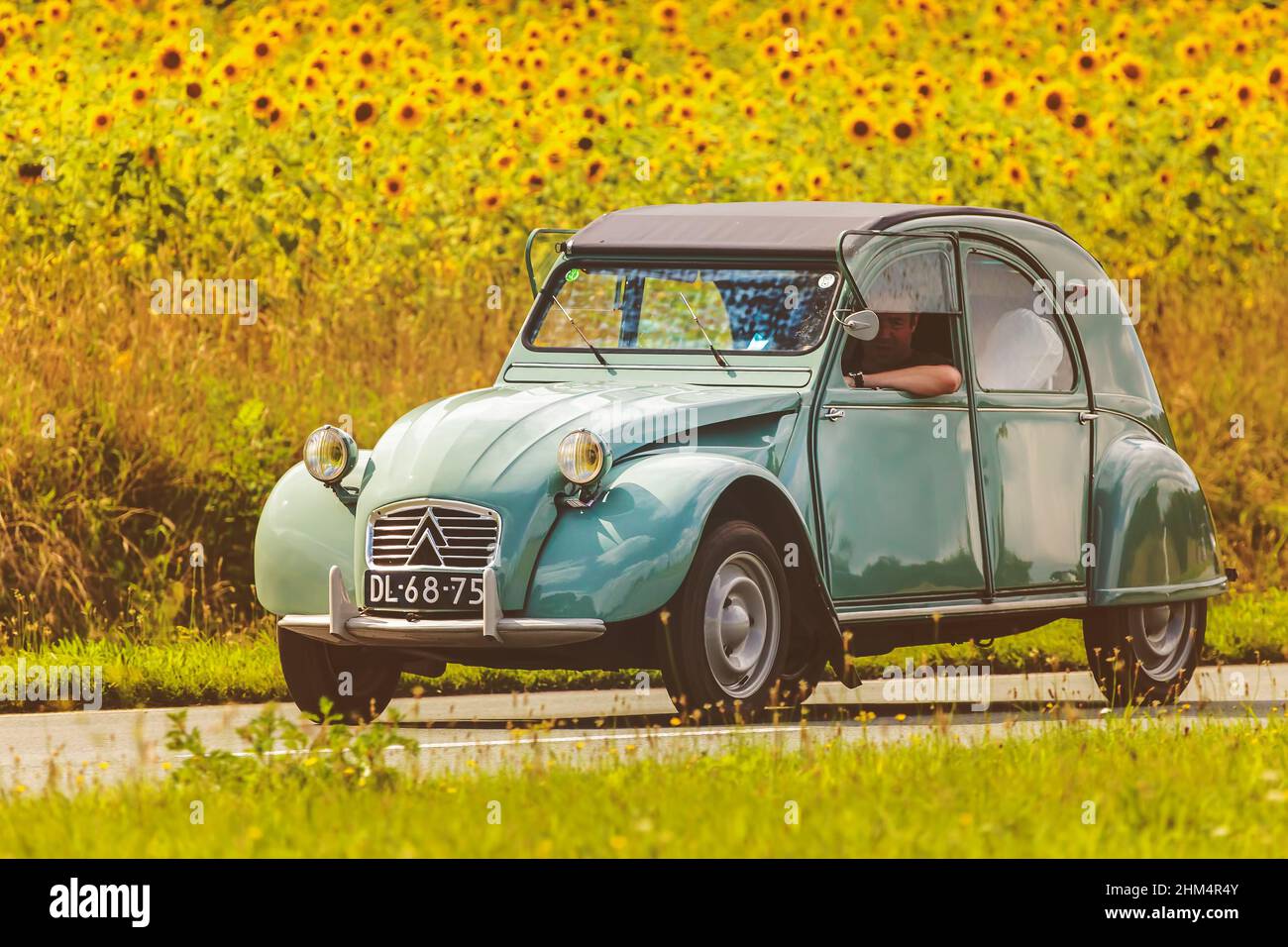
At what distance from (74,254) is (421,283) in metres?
2.27

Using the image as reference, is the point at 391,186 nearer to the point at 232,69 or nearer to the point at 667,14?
the point at 232,69

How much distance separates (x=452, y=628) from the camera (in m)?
9.35

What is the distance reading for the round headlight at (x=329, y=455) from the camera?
10.1 meters

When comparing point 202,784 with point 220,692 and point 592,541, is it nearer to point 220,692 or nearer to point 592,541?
point 592,541

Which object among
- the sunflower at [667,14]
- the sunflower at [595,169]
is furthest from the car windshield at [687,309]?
the sunflower at [667,14]

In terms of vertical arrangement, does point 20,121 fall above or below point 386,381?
above

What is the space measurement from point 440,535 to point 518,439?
47 centimetres

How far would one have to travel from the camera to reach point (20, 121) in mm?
17516

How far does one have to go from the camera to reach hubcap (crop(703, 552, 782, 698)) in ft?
31.6

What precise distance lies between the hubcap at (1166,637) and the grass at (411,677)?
0.46 m

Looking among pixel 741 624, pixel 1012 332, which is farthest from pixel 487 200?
pixel 741 624

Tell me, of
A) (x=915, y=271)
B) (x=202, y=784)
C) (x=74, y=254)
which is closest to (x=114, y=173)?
(x=74, y=254)

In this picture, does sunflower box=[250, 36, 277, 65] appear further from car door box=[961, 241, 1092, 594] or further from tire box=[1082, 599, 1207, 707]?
tire box=[1082, 599, 1207, 707]

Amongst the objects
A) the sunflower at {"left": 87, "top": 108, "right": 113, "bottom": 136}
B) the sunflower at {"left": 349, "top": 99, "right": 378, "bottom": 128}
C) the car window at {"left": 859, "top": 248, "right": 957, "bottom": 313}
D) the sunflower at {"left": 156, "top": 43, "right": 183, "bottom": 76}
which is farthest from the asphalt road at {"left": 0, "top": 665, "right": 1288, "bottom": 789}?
the sunflower at {"left": 156, "top": 43, "right": 183, "bottom": 76}
